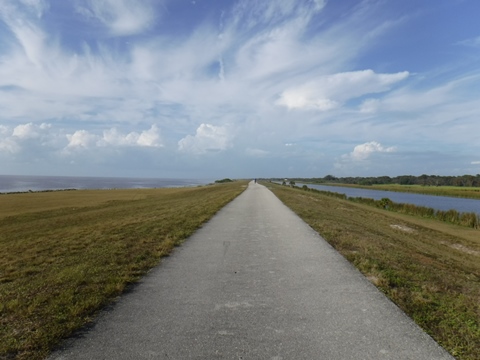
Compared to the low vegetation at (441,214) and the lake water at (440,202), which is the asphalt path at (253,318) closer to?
the low vegetation at (441,214)

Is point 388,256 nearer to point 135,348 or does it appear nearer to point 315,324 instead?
point 315,324

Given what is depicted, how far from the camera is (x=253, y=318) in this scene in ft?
14.9

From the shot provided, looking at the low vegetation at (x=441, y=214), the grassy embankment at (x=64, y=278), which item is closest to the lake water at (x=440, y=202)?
the low vegetation at (x=441, y=214)

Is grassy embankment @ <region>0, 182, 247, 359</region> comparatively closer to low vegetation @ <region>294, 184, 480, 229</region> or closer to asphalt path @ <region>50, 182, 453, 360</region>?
asphalt path @ <region>50, 182, 453, 360</region>

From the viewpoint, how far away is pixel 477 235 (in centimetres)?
2391

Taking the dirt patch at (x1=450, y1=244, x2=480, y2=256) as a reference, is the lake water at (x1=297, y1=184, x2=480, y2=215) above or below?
below

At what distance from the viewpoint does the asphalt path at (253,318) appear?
145 inches

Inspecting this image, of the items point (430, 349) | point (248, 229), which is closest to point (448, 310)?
point (430, 349)

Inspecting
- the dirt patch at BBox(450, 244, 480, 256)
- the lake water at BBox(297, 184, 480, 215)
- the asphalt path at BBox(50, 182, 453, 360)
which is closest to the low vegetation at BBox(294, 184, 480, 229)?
the lake water at BBox(297, 184, 480, 215)

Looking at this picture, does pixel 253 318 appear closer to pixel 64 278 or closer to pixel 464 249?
pixel 64 278

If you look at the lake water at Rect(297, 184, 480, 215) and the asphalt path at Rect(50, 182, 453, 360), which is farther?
the lake water at Rect(297, 184, 480, 215)

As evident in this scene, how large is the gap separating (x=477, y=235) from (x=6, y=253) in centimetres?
2965

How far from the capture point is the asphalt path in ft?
12.1

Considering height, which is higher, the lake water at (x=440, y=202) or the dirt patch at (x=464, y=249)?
the dirt patch at (x=464, y=249)
